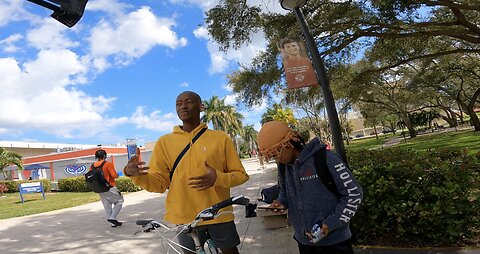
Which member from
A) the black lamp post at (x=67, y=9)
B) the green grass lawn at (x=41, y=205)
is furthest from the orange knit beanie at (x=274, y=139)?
the green grass lawn at (x=41, y=205)

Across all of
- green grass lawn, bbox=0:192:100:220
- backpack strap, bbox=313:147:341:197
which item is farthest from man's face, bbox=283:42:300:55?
green grass lawn, bbox=0:192:100:220

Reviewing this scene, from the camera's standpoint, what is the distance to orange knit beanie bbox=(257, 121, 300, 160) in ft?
6.93

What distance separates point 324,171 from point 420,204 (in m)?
2.45

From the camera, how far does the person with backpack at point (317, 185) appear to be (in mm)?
2045

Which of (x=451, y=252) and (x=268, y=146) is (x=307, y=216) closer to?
(x=268, y=146)

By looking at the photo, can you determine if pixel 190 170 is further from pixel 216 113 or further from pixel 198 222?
pixel 216 113

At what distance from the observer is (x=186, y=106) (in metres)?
2.70

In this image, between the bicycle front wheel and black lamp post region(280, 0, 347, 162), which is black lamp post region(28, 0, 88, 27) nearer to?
the bicycle front wheel

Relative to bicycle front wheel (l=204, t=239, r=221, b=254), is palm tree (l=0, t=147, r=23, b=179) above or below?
above

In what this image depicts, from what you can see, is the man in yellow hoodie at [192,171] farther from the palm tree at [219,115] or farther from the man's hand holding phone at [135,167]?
the palm tree at [219,115]

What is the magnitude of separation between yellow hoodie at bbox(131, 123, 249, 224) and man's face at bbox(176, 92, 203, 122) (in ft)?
0.35

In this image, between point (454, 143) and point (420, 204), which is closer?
point (420, 204)

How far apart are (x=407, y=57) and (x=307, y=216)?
12.7 meters

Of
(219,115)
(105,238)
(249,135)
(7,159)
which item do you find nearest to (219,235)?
(105,238)
